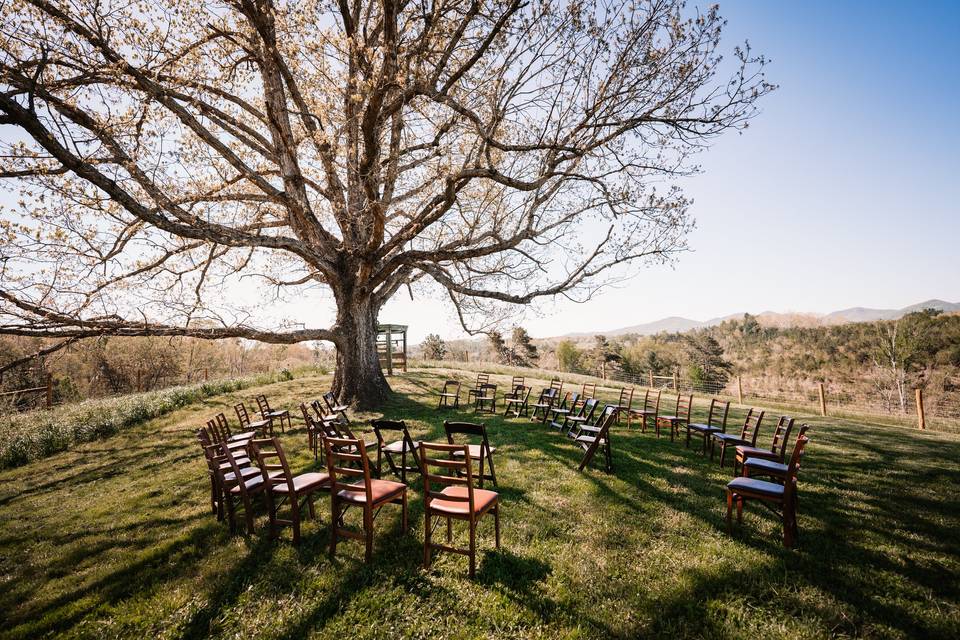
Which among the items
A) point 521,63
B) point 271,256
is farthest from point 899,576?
point 271,256

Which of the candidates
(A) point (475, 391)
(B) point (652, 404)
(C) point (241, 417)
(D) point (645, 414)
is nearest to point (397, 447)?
(D) point (645, 414)

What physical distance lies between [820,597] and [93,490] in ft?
33.5

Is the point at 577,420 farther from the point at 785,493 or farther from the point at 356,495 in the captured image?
the point at 356,495

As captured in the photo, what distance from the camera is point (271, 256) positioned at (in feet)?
42.6

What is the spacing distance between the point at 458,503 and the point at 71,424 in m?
13.6

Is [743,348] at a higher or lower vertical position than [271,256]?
lower

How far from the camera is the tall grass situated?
31.0ft

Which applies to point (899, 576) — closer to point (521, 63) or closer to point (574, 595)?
point (574, 595)

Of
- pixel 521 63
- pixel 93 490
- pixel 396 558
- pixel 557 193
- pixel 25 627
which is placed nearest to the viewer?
pixel 25 627

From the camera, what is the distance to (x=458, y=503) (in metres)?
3.71

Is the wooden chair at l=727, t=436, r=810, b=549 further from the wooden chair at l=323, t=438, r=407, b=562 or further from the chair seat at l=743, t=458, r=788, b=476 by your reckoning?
the wooden chair at l=323, t=438, r=407, b=562

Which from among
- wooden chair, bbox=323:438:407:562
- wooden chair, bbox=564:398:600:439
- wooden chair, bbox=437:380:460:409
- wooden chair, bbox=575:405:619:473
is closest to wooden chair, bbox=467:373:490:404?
wooden chair, bbox=437:380:460:409

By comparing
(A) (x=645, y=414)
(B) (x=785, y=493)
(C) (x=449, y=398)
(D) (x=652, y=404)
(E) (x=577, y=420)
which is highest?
(B) (x=785, y=493)

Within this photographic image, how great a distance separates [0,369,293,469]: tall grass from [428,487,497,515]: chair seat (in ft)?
39.1
